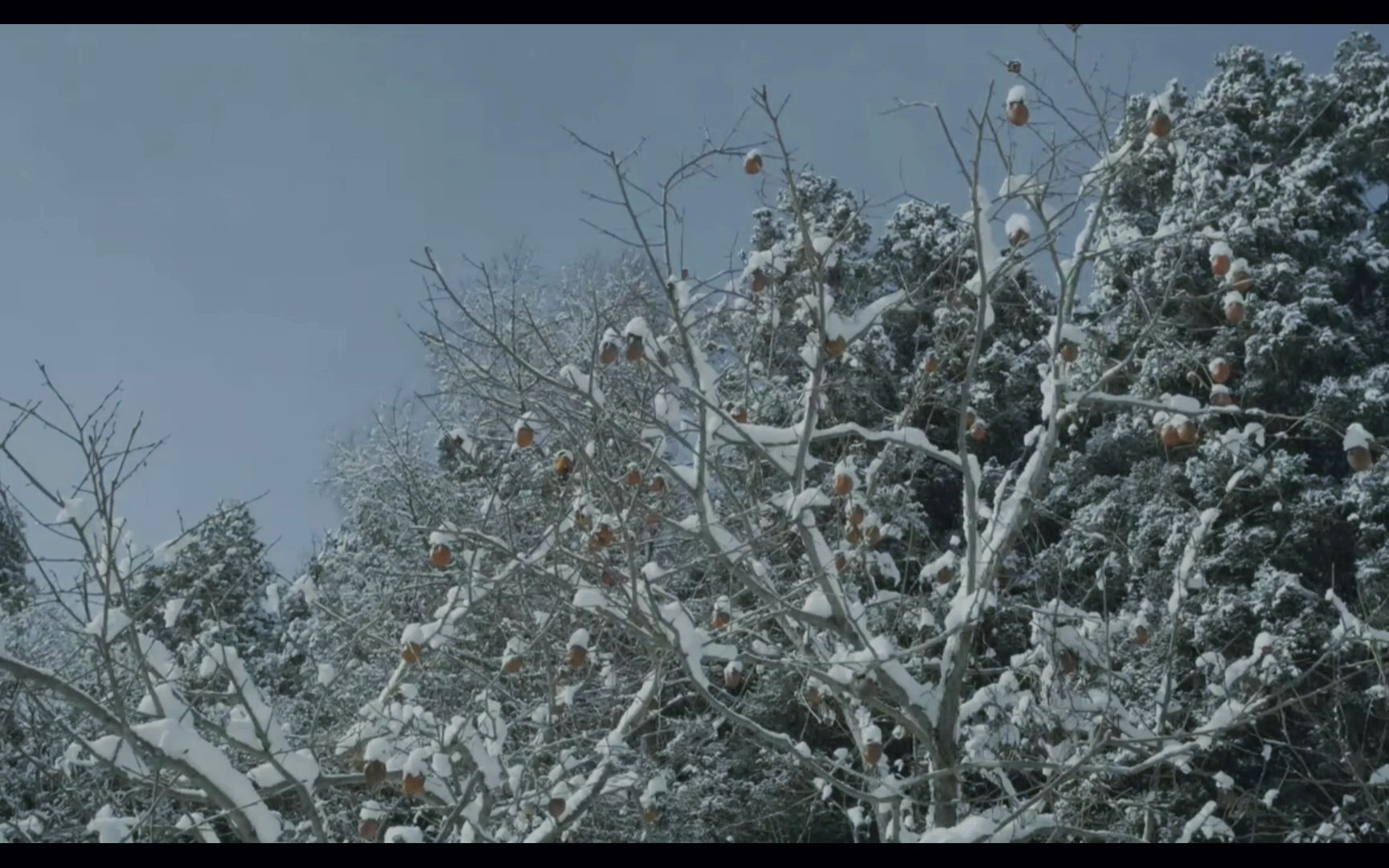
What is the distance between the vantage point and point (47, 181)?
5348mm

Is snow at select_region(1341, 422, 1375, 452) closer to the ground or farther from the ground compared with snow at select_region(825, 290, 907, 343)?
closer to the ground

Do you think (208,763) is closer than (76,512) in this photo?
Yes

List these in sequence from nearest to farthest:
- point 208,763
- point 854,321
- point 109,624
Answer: point 208,763
point 109,624
point 854,321

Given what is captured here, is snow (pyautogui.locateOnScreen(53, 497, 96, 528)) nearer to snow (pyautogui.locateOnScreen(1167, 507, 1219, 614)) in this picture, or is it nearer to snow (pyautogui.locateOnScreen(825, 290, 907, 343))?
snow (pyautogui.locateOnScreen(825, 290, 907, 343))

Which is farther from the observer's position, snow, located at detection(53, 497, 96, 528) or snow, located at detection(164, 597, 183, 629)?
snow, located at detection(164, 597, 183, 629)

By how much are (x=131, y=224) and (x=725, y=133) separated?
17.8ft

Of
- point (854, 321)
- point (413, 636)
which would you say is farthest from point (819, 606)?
point (413, 636)

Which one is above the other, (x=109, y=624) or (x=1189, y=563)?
(x=1189, y=563)

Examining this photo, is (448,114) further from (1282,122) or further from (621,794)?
(1282,122)

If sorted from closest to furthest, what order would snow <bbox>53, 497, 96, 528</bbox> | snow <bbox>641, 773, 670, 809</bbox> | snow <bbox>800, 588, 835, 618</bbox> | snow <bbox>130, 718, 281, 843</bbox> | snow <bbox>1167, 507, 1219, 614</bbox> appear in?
snow <bbox>130, 718, 281, 843</bbox>, snow <bbox>53, 497, 96, 528</bbox>, snow <bbox>800, 588, 835, 618</bbox>, snow <bbox>641, 773, 670, 809</bbox>, snow <bbox>1167, 507, 1219, 614</bbox>

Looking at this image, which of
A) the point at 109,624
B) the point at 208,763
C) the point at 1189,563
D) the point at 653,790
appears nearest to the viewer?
the point at 208,763

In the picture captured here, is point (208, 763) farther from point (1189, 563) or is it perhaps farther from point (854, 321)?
point (1189, 563)

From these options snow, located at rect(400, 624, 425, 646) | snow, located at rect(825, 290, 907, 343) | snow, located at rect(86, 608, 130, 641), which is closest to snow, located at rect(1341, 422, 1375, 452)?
snow, located at rect(825, 290, 907, 343)

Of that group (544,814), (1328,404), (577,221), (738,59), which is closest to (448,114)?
(577,221)
